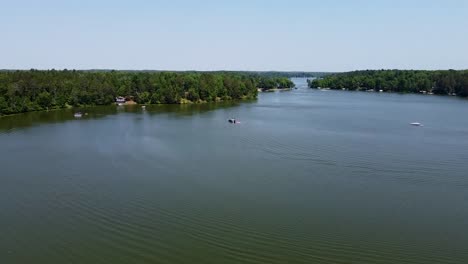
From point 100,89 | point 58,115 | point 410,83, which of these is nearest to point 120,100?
point 100,89

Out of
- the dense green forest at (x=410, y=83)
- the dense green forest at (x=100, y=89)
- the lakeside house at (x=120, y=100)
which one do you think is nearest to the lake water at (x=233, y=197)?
the dense green forest at (x=100, y=89)

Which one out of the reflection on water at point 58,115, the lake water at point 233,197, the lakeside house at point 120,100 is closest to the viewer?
the lake water at point 233,197

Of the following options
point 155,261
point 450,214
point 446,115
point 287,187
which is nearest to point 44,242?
point 155,261

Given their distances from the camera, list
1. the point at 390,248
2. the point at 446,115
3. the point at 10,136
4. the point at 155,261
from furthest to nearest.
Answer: the point at 446,115 → the point at 10,136 → the point at 390,248 → the point at 155,261

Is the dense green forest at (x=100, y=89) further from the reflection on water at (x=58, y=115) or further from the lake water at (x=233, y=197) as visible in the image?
the lake water at (x=233, y=197)

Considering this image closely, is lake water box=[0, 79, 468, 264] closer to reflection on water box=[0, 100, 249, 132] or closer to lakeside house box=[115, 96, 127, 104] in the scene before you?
reflection on water box=[0, 100, 249, 132]

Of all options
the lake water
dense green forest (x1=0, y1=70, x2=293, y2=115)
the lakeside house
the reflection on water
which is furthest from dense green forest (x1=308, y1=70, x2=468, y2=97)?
the lakeside house

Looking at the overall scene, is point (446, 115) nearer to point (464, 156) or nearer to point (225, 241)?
point (464, 156)
